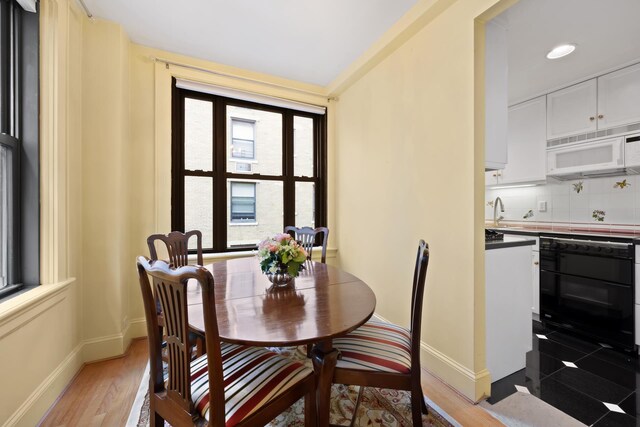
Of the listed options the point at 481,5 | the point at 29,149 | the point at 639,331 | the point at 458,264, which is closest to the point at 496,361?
the point at 458,264

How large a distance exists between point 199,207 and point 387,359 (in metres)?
2.33

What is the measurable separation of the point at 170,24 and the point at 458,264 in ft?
9.17

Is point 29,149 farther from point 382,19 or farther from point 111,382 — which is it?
point 382,19

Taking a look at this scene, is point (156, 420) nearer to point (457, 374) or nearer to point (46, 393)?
point (46, 393)

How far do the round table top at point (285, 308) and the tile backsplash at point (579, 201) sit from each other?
9.96 ft

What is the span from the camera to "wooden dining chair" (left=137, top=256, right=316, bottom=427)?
84 cm

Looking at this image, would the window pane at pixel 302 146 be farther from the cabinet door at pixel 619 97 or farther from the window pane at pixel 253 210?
the cabinet door at pixel 619 97

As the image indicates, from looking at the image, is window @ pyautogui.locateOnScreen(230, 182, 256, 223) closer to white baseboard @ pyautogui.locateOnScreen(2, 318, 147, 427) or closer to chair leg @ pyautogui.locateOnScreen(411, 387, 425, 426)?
white baseboard @ pyautogui.locateOnScreen(2, 318, 147, 427)

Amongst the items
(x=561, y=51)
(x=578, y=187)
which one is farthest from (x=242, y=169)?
(x=578, y=187)

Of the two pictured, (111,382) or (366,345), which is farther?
(111,382)

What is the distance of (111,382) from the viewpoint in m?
1.81

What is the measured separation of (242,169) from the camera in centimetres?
301

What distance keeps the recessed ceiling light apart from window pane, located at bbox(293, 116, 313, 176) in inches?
92.2

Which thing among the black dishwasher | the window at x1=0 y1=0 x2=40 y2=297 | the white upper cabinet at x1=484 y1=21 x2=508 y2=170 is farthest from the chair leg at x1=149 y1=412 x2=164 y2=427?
the black dishwasher
